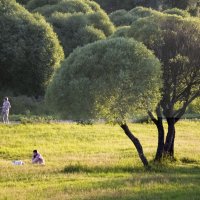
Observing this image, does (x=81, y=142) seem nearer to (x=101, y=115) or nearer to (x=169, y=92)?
(x=169, y=92)

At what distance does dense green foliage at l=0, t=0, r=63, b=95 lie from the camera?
48.2 metres

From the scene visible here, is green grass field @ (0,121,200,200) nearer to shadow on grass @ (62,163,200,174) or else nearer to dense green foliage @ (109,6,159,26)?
shadow on grass @ (62,163,200,174)

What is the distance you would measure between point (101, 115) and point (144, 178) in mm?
3208

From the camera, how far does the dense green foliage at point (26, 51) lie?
4825 centimetres

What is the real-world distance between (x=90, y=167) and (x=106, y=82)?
4038 mm

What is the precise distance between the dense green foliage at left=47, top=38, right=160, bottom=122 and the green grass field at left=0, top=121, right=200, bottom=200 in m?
2.60

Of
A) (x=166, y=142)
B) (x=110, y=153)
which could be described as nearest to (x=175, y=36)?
(x=166, y=142)

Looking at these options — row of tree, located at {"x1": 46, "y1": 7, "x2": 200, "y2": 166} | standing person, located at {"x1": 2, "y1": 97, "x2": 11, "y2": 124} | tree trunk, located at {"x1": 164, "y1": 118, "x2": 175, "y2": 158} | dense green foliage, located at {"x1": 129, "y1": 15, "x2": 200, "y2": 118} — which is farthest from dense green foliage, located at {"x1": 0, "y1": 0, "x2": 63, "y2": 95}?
row of tree, located at {"x1": 46, "y1": 7, "x2": 200, "y2": 166}

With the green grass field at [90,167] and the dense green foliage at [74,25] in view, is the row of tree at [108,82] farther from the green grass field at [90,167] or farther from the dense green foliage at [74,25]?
the dense green foliage at [74,25]

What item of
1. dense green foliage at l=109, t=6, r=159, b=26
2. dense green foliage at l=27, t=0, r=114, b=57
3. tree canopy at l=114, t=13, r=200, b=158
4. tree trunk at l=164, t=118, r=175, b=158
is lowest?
tree trunk at l=164, t=118, r=175, b=158

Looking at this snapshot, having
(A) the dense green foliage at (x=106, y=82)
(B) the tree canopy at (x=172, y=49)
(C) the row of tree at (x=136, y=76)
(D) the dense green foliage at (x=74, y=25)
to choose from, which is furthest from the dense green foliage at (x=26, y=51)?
(A) the dense green foliage at (x=106, y=82)

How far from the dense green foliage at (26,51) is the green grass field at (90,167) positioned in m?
10.8

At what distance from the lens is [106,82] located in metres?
20.4

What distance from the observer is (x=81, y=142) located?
114ft
